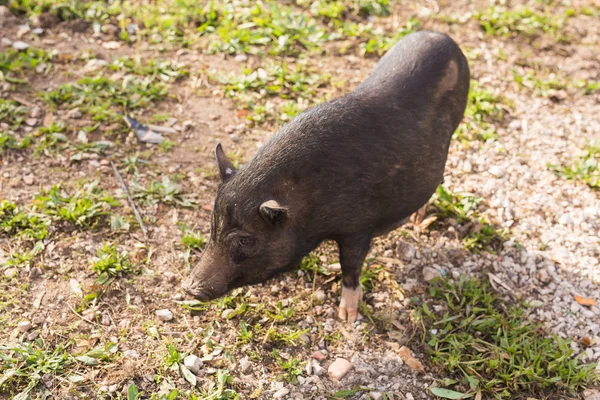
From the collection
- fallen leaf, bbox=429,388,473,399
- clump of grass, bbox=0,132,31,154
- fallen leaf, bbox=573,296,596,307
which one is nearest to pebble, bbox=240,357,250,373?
fallen leaf, bbox=429,388,473,399

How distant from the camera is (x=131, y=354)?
13.1 ft

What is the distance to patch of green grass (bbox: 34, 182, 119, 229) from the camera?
4.80 meters

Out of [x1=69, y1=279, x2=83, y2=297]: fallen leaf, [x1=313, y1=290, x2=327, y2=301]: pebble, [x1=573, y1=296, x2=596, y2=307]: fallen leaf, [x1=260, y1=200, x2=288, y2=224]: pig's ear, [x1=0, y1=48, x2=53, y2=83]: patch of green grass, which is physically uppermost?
[x1=260, y1=200, x2=288, y2=224]: pig's ear

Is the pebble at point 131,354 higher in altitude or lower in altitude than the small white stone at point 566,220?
lower

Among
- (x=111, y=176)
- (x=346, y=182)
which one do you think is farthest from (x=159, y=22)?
(x=346, y=182)


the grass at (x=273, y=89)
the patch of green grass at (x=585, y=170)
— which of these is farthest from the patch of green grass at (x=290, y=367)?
the patch of green grass at (x=585, y=170)

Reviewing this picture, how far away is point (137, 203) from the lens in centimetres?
508

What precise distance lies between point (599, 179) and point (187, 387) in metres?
4.08

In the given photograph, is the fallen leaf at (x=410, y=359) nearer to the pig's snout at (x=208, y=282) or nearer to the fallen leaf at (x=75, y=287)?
A: the pig's snout at (x=208, y=282)

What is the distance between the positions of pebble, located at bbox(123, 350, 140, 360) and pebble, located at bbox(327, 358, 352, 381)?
1.26 m

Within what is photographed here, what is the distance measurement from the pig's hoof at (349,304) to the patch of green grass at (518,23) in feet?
14.5

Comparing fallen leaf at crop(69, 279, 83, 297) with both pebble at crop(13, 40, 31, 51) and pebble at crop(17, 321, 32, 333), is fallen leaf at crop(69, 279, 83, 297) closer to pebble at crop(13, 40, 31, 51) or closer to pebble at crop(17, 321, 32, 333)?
pebble at crop(17, 321, 32, 333)

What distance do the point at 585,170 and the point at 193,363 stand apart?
399 centimetres

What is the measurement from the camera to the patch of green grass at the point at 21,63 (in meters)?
6.04
